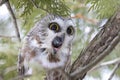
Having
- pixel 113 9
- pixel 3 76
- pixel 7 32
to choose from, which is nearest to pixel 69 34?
pixel 113 9

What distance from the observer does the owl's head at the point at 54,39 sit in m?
0.86

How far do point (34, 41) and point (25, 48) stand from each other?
39 mm

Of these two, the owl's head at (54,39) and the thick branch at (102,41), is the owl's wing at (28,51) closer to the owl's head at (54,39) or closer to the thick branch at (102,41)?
the owl's head at (54,39)

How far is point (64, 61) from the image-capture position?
92 cm

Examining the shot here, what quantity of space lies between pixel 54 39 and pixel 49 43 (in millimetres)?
17

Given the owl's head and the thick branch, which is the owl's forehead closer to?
the owl's head

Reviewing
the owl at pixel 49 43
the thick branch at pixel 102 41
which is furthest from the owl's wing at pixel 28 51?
the thick branch at pixel 102 41

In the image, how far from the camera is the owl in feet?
2.85

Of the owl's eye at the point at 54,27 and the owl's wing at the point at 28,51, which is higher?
the owl's eye at the point at 54,27

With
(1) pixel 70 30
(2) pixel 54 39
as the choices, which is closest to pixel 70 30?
(1) pixel 70 30

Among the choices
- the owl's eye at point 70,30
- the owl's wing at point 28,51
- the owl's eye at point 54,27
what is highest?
the owl's eye at point 54,27

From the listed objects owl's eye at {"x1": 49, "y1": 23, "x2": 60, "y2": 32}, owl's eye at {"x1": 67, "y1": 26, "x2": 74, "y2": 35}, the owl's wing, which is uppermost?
owl's eye at {"x1": 49, "y1": 23, "x2": 60, "y2": 32}

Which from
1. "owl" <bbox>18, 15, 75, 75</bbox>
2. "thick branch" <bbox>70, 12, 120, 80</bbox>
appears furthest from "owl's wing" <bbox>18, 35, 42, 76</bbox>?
"thick branch" <bbox>70, 12, 120, 80</bbox>

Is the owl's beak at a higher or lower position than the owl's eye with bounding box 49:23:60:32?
lower
